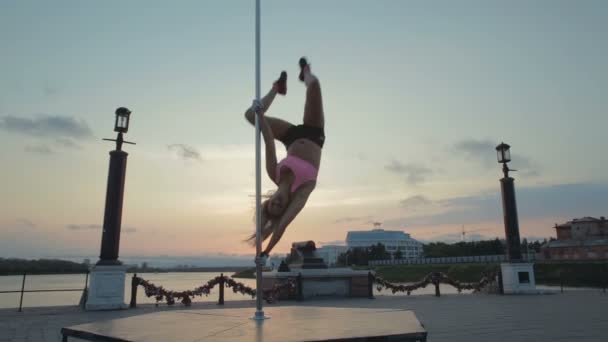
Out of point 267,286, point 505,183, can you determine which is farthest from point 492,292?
point 267,286

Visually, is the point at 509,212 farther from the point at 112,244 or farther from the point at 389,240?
the point at 389,240

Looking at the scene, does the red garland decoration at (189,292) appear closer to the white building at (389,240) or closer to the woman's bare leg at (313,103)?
the woman's bare leg at (313,103)

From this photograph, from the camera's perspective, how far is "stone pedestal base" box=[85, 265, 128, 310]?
38.0 ft

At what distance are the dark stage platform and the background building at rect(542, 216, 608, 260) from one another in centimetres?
6562

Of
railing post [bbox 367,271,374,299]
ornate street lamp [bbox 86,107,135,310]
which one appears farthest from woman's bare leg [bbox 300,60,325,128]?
railing post [bbox 367,271,374,299]

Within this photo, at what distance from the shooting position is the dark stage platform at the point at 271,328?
9.00 feet

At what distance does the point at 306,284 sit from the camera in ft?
45.9

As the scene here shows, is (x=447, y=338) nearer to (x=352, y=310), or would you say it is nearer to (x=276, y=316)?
(x=352, y=310)

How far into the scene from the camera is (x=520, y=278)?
654 inches

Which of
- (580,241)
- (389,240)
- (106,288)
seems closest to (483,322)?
(106,288)

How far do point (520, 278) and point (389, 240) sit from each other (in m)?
142

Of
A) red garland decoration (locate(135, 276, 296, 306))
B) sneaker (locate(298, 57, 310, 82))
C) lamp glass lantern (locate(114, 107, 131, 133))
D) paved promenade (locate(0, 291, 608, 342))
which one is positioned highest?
lamp glass lantern (locate(114, 107, 131, 133))

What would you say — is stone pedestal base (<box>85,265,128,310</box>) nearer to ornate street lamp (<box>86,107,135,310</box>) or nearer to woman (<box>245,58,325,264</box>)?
ornate street lamp (<box>86,107,135,310</box>)

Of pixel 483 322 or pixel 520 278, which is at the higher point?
pixel 520 278
